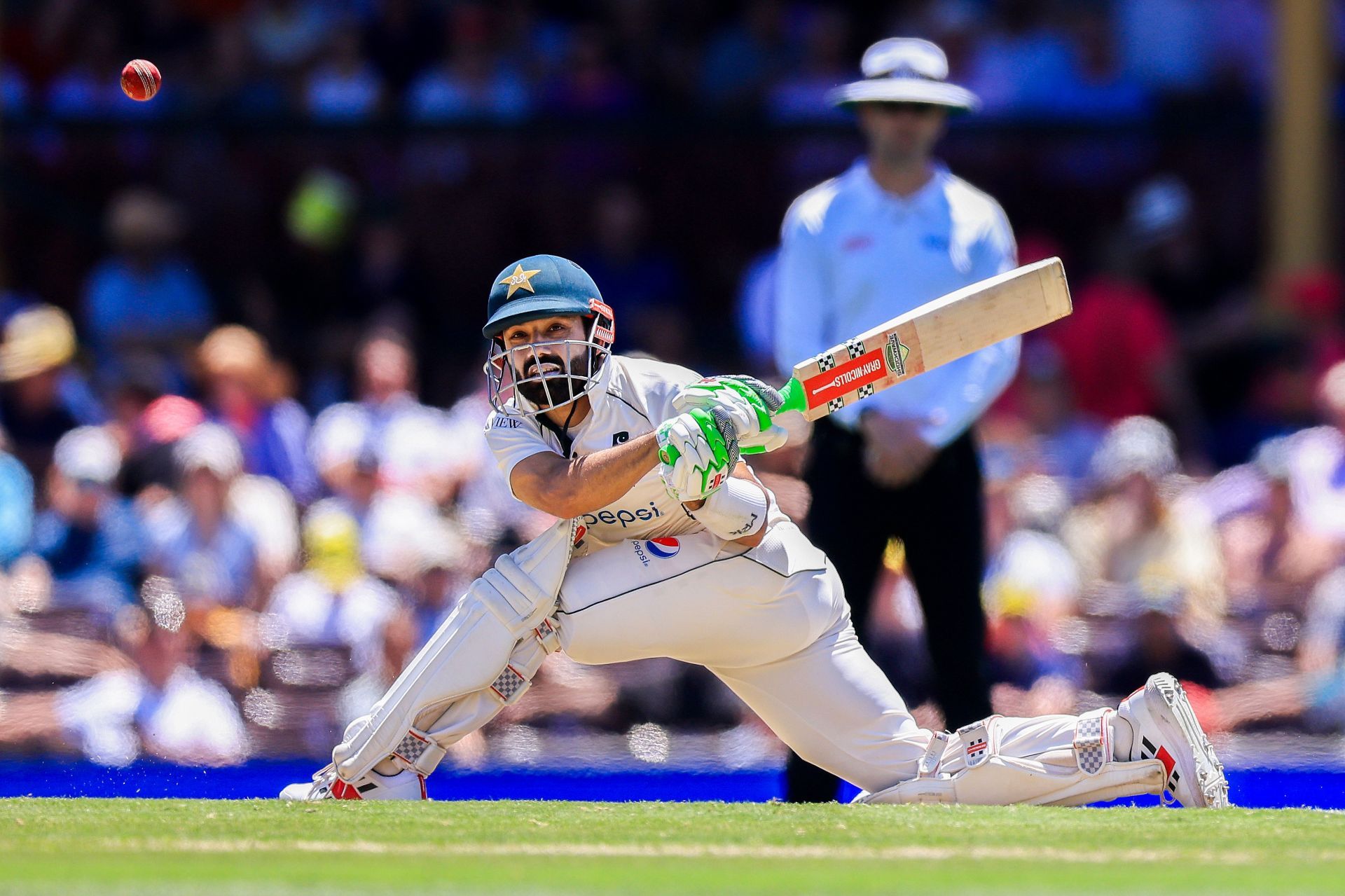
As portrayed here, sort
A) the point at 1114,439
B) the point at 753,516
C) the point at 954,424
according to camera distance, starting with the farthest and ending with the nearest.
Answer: the point at 1114,439 → the point at 954,424 → the point at 753,516

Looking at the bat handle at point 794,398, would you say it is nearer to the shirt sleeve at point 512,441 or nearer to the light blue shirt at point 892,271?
the shirt sleeve at point 512,441

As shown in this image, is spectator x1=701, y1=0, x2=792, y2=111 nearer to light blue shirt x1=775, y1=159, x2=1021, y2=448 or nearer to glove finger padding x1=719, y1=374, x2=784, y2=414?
light blue shirt x1=775, y1=159, x2=1021, y2=448

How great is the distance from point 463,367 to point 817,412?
5.09m

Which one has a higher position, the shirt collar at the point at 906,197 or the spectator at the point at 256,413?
the spectator at the point at 256,413

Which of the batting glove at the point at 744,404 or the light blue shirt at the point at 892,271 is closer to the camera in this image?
the batting glove at the point at 744,404

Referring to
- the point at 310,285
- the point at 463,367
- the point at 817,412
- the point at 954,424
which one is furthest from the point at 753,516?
the point at 310,285

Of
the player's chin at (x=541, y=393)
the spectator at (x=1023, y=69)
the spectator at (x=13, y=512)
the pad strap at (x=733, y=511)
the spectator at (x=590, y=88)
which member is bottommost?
the pad strap at (x=733, y=511)

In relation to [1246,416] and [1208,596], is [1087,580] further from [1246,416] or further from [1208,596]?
[1246,416]

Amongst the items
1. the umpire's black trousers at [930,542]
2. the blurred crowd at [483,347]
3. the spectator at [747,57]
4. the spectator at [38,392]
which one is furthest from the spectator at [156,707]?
the spectator at [747,57]

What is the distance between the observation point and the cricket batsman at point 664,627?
4.46 metres

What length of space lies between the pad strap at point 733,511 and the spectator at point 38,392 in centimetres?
487

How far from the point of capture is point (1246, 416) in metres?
9.19

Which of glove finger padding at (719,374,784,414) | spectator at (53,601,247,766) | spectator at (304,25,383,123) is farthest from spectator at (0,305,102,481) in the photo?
glove finger padding at (719,374,784,414)

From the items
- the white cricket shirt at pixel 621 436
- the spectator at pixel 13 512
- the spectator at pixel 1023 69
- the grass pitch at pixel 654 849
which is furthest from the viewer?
the spectator at pixel 1023 69
